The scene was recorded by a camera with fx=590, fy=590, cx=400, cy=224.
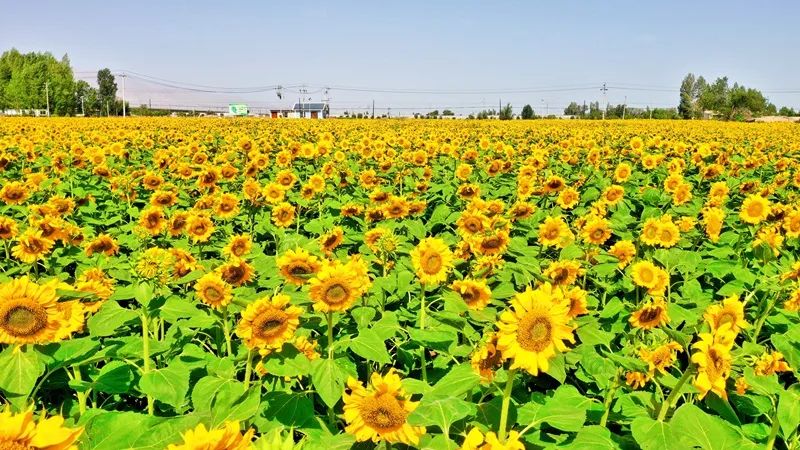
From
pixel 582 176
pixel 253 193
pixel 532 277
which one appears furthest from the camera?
pixel 582 176

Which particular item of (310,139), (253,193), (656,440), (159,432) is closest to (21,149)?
(253,193)

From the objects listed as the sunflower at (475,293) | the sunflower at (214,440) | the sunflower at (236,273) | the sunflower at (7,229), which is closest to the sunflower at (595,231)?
the sunflower at (475,293)

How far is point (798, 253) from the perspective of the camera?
17.1ft

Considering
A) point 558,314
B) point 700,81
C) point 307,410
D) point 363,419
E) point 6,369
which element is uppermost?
point 700,81

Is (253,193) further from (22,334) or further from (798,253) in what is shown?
(798,253)

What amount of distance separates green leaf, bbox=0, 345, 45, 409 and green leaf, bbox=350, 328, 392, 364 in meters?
1.01

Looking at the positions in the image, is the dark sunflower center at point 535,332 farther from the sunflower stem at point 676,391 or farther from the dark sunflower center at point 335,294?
the dark sunflower center at point 335,294

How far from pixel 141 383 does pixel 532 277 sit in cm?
192

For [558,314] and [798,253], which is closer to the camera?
[558,314]

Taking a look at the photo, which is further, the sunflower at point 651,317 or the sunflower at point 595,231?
the sunflower at point 595,231

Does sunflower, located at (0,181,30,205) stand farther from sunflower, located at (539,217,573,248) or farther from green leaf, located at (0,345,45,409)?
sunflower, located at (539,217,573,248)

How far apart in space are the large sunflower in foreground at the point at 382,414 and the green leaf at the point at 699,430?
0.75 metres

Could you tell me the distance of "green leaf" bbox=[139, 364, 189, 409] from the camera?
6.72 ft

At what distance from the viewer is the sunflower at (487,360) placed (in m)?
1.85
